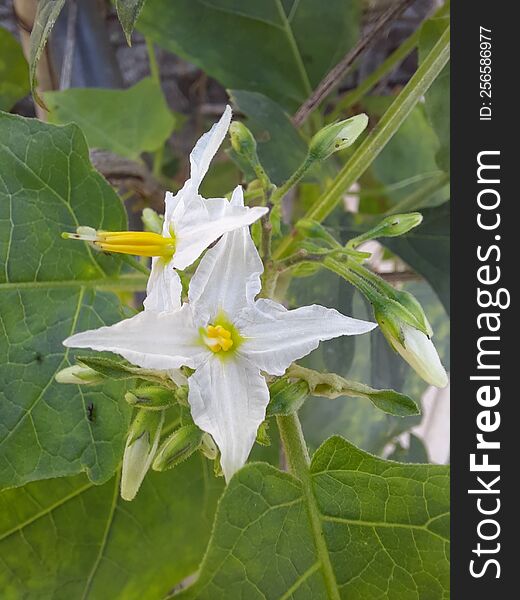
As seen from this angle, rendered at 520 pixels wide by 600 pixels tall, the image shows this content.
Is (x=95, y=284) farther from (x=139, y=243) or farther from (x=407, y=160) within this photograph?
(x=407, y=160)

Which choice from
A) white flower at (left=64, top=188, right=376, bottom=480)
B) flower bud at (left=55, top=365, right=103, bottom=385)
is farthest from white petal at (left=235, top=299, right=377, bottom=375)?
flower bud at (left=55, top=365, right=103, bottom=385)

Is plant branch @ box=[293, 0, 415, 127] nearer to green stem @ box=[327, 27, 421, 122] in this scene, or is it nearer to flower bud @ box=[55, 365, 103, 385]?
green stem @ box=[327, 27, 421, 122]

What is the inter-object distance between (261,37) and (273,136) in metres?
0.17

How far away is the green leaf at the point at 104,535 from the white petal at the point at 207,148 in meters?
0.34

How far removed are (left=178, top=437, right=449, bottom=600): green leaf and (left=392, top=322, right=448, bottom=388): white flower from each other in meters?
0.09

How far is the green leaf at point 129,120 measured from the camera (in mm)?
839

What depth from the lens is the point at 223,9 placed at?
788mm

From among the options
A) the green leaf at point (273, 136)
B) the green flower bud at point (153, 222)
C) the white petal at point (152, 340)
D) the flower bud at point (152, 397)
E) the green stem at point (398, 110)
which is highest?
the green leaf at point (273, 136)

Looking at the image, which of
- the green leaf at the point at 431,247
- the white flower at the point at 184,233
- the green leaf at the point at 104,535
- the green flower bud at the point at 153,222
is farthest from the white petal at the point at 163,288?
the green leaf at the point at 431,247

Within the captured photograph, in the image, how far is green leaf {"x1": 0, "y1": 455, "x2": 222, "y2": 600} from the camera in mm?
601

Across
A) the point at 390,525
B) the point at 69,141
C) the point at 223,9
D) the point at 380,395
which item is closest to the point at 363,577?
the point at 390,525

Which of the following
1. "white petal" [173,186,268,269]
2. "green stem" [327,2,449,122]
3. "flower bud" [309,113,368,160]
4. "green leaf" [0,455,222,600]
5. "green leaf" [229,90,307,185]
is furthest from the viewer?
"green stem" [327,2,449,122]

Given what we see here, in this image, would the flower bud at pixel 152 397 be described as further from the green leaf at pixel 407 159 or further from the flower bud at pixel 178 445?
the green leaf at pixel 407 159

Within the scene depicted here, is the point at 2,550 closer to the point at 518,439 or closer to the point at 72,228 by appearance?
the point at 72,228
